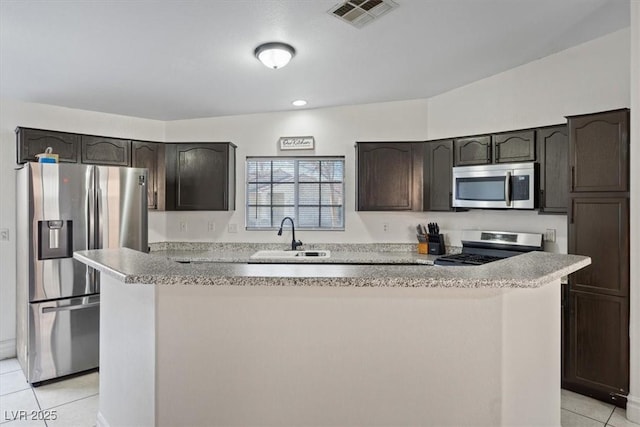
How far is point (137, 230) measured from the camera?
11.5 feet

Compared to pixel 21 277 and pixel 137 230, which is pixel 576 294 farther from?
pixel 21 277

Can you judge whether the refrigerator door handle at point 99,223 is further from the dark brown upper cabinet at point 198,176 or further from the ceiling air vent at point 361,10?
the ceiling air vent at point 361,10

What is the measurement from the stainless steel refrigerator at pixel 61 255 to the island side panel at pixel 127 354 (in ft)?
4.35

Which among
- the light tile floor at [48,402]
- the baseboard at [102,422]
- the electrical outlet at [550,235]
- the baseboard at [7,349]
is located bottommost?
the light tile floor at [48,402]

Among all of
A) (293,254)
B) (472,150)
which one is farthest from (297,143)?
(472,150)

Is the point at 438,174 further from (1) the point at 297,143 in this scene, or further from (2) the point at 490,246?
(1) the point at 297,143

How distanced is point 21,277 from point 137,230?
1017 millimetres

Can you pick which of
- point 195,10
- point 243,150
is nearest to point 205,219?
point 243,150

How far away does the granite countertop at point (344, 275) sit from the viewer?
1.38 metres

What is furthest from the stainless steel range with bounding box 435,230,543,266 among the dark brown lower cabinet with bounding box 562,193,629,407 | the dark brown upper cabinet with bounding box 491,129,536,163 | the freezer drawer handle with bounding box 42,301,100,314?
the freezer drawer handle with bounding box 42,301,100,314

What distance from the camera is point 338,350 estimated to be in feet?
5.08

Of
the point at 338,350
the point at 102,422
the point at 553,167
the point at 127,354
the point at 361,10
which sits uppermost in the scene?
the point at 361,10

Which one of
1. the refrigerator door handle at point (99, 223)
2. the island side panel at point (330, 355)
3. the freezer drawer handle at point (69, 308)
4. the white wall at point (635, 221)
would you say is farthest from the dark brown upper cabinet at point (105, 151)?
the white wall at point (635, 221)

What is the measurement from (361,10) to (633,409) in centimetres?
306
